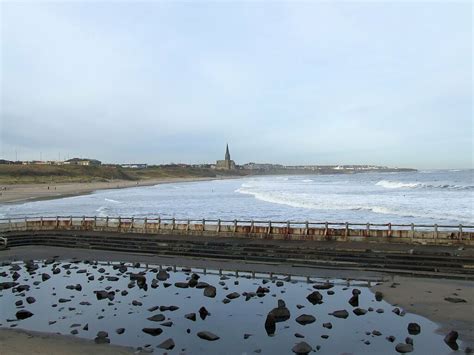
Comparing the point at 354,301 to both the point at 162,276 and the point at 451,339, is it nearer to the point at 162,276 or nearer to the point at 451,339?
the point at 451,339

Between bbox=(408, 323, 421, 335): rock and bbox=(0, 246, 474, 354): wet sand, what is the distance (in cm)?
59

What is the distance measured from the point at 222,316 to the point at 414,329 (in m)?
5.67

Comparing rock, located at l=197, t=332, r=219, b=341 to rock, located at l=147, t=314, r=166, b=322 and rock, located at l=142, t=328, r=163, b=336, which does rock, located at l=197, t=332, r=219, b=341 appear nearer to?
rock, located at l=142, t=328, r=163, b=336

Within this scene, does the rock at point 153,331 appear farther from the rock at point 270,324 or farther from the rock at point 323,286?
the rock at point 323,286

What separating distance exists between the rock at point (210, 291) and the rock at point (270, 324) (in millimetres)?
3353

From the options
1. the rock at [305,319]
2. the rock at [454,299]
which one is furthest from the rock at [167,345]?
the rock at [454,299]

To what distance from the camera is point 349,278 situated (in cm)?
1798

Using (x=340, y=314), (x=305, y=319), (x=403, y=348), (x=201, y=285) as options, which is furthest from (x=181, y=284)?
(x=403, y=348)

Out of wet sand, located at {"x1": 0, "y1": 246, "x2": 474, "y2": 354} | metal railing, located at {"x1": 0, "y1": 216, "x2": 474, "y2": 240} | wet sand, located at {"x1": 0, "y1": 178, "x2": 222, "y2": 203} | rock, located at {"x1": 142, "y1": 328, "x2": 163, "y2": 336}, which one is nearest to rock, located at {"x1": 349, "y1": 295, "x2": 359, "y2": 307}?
wet sand, located at {"x1": 0, "y1": 246, "x2": 474, "y2": 354}

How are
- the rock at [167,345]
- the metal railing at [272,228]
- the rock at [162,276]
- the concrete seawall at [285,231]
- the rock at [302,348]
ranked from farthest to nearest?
the metal railing at [272,228], the concrete seawall at [285,231], the rock at [162,276], the rock at [167,345], the rock at [302,348]

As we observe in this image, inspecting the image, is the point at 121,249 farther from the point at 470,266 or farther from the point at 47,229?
the point at 470,266

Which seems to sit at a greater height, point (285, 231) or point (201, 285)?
point (285, 231)

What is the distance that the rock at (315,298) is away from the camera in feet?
49.5

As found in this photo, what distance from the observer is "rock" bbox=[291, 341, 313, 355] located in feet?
36.3
